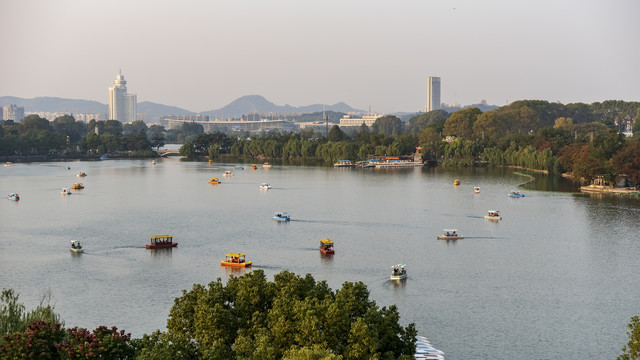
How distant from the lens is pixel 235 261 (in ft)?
77.9

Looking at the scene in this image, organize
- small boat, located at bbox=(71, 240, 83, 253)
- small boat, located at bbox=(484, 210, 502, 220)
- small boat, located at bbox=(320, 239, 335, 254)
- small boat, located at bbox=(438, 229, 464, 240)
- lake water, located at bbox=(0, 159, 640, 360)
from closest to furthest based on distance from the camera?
lake water, located at bbox=(0, 159, 640, 360), small boat, located at bbox=(320, 239, 335, 254), small boat, located at bbox=(71, 240, 83, 253), small boat, located at bbox=(438, 229, 464, 240), small boat, located at bbox=(484, 210, 502, 220)

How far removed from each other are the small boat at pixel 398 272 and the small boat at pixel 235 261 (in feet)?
15.7

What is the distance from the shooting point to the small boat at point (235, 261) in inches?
925

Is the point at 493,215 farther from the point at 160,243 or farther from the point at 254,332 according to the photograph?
the point at 254,332

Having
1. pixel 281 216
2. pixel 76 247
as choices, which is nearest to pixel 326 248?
pixel 281 216

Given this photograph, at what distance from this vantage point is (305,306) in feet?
38.0

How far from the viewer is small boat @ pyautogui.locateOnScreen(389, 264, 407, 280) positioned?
21.6 meters

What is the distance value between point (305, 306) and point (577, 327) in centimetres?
878

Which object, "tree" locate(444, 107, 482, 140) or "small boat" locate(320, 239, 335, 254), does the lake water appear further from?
"tree" locate(444, 107, 482, 140)

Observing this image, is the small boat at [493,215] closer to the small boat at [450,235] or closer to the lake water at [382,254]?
the lake water at [382,254]

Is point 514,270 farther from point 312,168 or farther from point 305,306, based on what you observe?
point 312,168

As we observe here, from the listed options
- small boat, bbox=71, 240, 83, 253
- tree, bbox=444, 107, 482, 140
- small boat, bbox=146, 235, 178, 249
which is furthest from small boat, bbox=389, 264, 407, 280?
tree, bbox=444, 107, 482, 140

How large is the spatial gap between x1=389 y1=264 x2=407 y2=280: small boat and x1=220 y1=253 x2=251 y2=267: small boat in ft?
15.7

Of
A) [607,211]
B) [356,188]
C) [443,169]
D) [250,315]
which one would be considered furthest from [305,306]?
[443,169]
